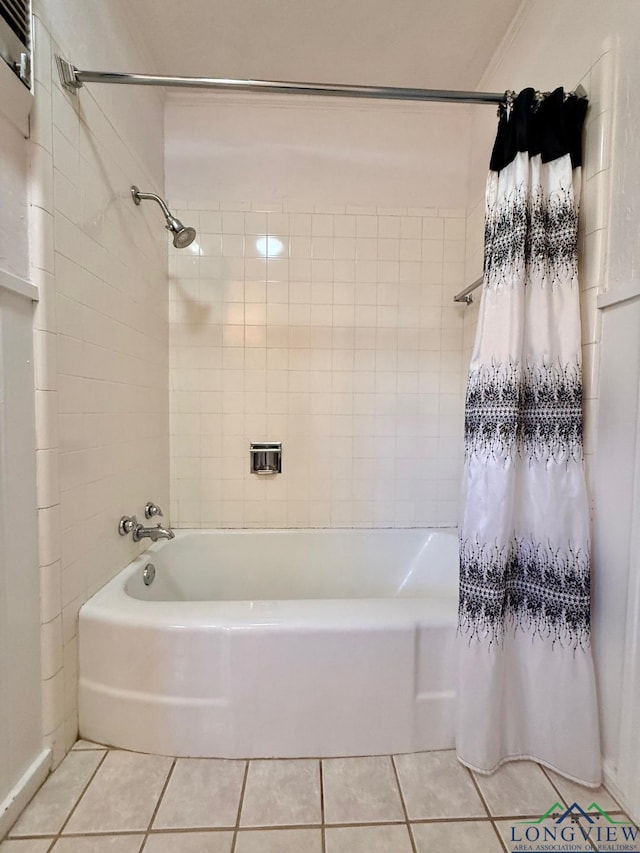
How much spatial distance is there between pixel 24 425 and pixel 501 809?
5.10 ft

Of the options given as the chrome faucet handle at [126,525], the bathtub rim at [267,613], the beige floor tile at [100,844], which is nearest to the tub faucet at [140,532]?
the chrome faucet handle at [126,525]

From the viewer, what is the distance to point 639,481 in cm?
95

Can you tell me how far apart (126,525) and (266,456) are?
695mm

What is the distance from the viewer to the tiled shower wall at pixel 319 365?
187 cm

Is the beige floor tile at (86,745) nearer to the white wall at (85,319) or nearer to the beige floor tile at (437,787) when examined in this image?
the white wall at (85,319)

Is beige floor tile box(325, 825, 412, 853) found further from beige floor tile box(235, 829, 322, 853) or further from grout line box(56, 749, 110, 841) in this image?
grout line box(56, 749, 110, 841)

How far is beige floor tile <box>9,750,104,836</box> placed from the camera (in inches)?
36.4

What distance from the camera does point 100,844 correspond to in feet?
2.92

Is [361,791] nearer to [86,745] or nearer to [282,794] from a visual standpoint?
[282,794]

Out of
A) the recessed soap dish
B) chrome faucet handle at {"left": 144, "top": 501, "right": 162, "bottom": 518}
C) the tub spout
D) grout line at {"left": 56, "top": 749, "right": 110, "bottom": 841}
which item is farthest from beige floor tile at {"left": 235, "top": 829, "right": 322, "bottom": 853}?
the recessed soap dish

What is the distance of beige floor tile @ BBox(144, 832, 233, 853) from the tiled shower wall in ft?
3.71

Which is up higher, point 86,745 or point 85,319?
point 85,319

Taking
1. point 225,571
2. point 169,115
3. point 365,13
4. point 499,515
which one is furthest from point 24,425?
point 365,13

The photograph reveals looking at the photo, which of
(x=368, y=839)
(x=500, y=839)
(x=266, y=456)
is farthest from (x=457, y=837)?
(x=266, y=456)
